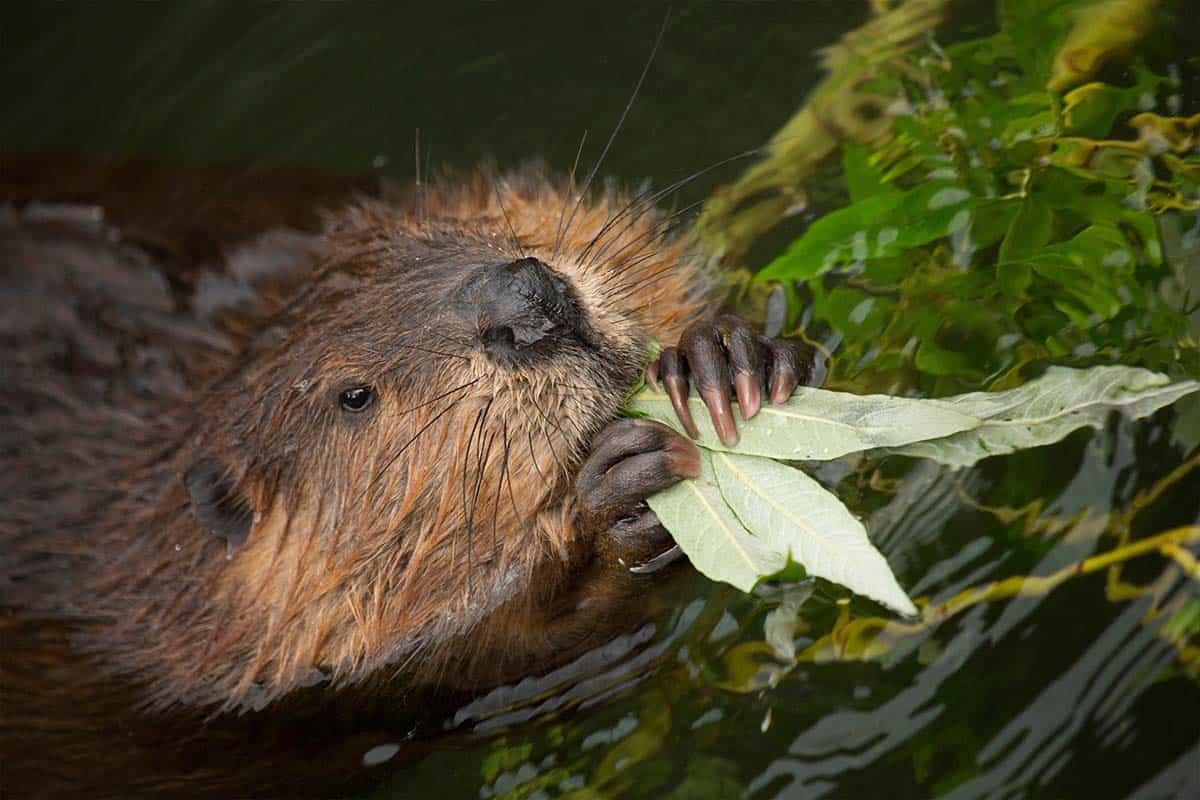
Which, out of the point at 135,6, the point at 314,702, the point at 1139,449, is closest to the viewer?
the point at 1139,449

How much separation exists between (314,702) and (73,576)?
68cm

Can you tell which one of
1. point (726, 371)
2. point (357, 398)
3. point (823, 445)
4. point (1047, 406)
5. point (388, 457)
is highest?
point (357, 398)

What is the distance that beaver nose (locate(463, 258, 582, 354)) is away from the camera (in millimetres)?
2070

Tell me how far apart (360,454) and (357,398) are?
107mm

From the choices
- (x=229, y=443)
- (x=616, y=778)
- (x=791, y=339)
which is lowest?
(x=616, y=778)

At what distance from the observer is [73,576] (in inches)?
116

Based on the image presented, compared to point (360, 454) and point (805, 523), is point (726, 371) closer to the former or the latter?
point (805, 523)

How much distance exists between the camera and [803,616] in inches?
98.6

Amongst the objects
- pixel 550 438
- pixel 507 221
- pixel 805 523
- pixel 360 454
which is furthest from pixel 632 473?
pixel 507 221

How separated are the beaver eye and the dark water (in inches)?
30.1

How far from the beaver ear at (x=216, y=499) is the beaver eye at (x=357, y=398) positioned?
1.03 feet

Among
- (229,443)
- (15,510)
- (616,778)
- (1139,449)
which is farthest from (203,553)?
(1139,449)

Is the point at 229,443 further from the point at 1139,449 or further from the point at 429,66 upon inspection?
the point at 429,66

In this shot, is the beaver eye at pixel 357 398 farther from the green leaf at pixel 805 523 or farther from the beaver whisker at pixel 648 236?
the green leaf at pixel 805 523
